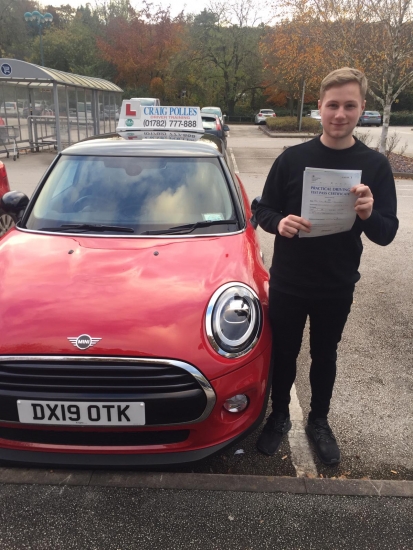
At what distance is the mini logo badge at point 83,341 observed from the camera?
2.06 metres

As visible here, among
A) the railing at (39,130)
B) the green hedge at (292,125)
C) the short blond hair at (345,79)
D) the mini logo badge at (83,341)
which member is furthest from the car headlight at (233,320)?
the green hedge at (292,125)

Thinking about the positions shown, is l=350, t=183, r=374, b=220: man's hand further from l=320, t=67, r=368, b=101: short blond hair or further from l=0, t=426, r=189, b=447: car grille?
l=0, t=426, r=189, b=447: car grille

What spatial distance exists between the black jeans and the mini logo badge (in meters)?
0.95

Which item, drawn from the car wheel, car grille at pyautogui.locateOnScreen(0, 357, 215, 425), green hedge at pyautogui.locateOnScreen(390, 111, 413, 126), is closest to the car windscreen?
car grille at pyautogui.locateOnScreen(0, 357, 215, 425)

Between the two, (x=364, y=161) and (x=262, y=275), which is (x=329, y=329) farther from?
(x=364, y=161)

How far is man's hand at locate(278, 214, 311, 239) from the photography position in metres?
2.13

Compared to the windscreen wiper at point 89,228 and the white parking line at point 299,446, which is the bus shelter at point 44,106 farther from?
the white parking line at point 299,446

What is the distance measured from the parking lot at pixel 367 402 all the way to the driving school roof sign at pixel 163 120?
1.93m

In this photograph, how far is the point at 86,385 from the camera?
2.06 m

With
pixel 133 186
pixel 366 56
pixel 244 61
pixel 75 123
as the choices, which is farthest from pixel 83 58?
pixel 133 186

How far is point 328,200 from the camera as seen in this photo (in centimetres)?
209

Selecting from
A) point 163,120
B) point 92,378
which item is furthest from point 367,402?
point 163,120

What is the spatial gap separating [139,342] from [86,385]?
0.97 feet

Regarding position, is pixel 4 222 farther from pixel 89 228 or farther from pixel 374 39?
pixel 374 39
